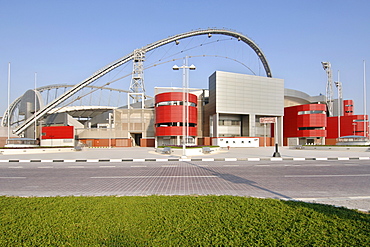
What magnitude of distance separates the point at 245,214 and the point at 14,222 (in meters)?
4.15

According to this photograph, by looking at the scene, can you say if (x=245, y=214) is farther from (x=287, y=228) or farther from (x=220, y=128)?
(x=220, y=128)

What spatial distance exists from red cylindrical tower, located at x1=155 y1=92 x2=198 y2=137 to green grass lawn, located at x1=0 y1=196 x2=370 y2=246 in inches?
1950

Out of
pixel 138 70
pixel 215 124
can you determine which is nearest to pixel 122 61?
pixel 138 70

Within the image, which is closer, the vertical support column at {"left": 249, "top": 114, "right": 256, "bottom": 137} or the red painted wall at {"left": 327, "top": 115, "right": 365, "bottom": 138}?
the vertical support column at {"left": 249, "top": 114, "right": 256, "bottom": 137}

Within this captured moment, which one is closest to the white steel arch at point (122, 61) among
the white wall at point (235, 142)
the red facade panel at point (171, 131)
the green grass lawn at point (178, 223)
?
the red facade panel at point (171, 131)

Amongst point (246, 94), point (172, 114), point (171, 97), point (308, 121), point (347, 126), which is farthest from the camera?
point (347, 126)

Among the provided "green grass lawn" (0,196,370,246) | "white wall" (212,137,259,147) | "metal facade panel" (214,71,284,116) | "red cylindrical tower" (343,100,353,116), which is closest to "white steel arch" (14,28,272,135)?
"metal facade panel" (214,71,284,116)

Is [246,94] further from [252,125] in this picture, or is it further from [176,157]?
[176,157]

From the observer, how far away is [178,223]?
4.36m

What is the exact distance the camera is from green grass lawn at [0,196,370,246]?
3699mm

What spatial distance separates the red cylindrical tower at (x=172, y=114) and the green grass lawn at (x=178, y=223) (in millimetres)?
49523

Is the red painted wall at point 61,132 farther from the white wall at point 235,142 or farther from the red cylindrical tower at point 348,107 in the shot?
the red cylindrical tower at point 348,107

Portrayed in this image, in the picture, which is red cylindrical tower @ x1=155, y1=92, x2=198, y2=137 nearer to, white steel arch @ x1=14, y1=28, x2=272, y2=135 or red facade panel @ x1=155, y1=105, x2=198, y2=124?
red facade panel @ x1=155, y1=105, x2=198, y2=124

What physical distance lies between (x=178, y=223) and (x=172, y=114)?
51.1 m
